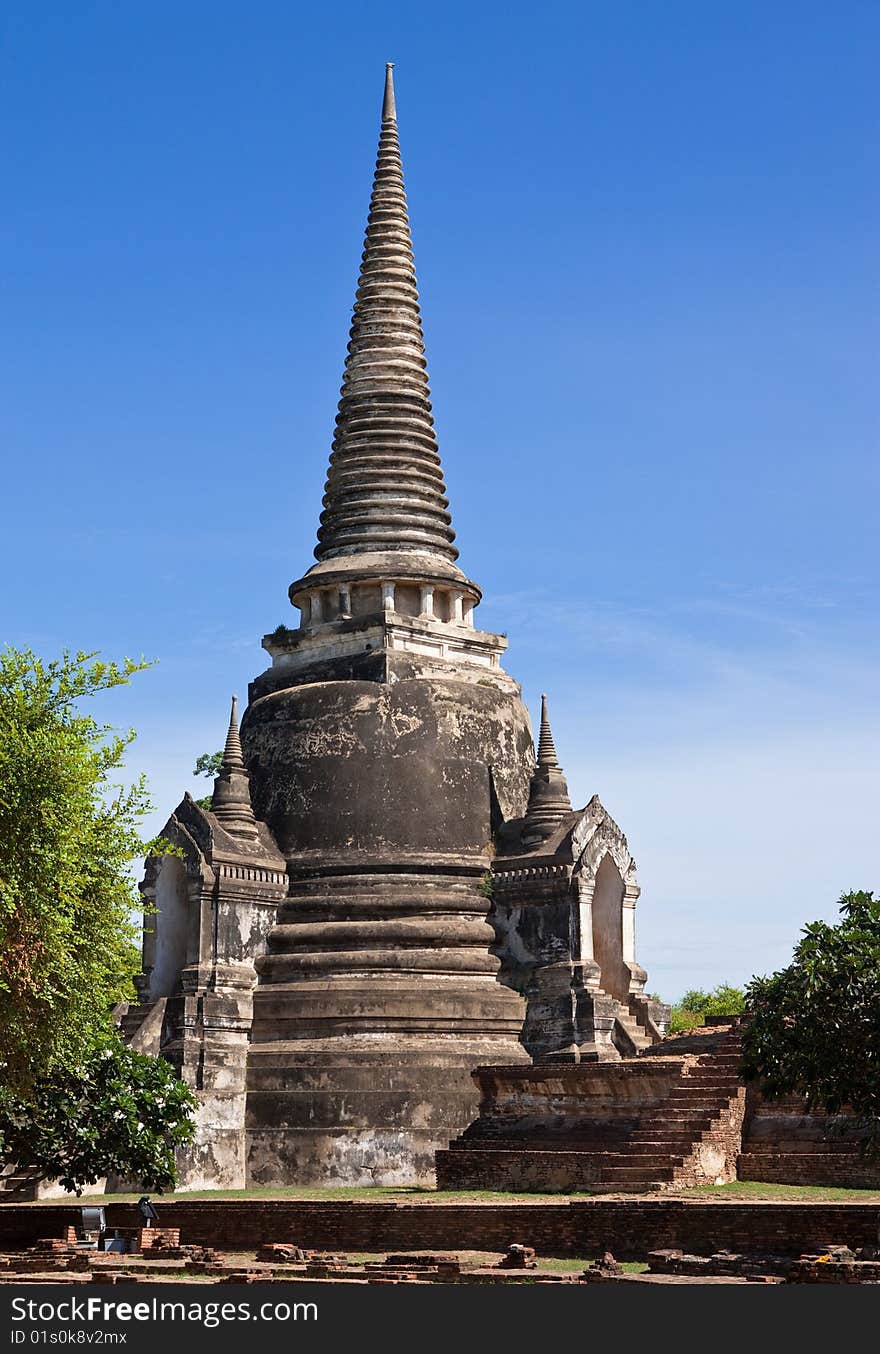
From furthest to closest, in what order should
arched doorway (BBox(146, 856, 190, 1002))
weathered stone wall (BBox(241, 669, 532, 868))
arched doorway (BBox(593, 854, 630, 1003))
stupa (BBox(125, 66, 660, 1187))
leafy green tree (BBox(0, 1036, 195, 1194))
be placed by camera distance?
weathered stone wall (BBox(241, 669, 532, 868)) → arched doorway (BBox(593, 854, 630, 1003)) → arched doorway (BBox(146, 856, 190, 1002)) → stupa (BBox(125, 66, 660, 1187)) → leafy green tree (BBox(0, 1036, 195, 1194))

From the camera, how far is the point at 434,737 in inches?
1359

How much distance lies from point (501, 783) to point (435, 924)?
351 cm

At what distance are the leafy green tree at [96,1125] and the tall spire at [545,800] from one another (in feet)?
31.8

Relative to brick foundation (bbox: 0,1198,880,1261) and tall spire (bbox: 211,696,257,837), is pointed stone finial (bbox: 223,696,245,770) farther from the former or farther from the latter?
brick foundation (bbox: 0,1198,880,1261)

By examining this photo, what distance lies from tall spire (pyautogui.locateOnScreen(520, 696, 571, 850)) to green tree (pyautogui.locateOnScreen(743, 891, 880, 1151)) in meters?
10.8

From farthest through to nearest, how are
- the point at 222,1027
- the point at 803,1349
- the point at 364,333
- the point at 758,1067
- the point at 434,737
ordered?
1. the point at 364,333
2. the point at 434,737
3. the point at 222,1027
4. the point at 758,1067
5. the point at 803,1349

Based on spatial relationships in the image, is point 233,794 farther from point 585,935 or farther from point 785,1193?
point 785,1193

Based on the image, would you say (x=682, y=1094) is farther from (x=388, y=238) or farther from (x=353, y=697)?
(x=388, y=238)

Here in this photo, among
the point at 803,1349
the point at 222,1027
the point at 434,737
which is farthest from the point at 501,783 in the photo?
the point at 803,1349

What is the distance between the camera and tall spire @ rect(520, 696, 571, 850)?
33781mm

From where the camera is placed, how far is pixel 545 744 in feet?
115

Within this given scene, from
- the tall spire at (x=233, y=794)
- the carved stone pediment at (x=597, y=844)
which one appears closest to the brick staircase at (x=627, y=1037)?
the carved stone pediment at (x=597, y=844)

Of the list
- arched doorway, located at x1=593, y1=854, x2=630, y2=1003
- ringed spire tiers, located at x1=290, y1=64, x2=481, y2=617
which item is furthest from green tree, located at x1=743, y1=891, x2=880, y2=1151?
ringed spire tiers, located at x1=290, y1=64, x2=481, y2=617

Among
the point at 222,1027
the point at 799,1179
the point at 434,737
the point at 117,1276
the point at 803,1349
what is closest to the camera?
the point at 803,1349
